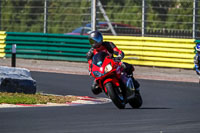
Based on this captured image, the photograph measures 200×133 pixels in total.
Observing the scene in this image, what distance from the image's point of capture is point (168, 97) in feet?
46.9

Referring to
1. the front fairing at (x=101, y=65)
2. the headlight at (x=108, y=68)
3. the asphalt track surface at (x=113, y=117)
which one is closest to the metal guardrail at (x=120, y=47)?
the asphalt track surface at (x=113, y=117)

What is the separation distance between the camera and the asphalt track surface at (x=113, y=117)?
8.76 meters

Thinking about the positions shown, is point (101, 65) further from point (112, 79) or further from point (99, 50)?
point (99, 50)

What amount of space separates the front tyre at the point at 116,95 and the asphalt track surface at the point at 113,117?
13 centimetres

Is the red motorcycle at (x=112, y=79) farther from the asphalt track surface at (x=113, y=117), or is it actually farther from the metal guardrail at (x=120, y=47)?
the metal guardrail at (x=120, y=47)

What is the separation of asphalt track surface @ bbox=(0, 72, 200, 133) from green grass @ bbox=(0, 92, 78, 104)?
753 millimetres

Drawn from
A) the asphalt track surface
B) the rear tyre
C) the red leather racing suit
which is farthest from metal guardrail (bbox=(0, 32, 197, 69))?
the red leather racing suit

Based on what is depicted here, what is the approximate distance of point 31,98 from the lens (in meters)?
12.8

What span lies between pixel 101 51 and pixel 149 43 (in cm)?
967

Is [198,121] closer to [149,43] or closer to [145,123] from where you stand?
[145,123]

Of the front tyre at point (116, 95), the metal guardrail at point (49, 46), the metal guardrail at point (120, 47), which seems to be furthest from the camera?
the metal guardrail at point (49, 46)

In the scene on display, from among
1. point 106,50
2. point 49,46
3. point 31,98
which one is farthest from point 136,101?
point 49,46

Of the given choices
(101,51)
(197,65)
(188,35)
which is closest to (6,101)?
(101,51)

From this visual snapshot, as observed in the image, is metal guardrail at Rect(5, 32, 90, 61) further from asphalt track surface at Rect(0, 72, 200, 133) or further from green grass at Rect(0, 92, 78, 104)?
green grass at Rect(0, 92, 78, 104)
